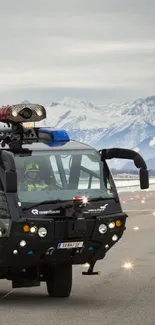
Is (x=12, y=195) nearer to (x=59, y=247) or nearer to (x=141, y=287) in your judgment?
(x=59, y=247)

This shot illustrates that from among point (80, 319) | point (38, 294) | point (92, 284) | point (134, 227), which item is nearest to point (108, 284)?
point (92, 284)

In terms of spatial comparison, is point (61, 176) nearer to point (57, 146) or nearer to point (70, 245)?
point (57, 146)

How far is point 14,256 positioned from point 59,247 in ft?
2.02

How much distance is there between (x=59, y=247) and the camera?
41.1 feet

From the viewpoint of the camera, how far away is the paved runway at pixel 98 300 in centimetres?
1134

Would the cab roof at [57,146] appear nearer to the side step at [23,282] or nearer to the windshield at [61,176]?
the windshield at [61,176]

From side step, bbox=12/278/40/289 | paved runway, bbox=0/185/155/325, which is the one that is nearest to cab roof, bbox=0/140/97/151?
side step, bbox=12/278/40/289

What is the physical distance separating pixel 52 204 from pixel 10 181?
0.90m

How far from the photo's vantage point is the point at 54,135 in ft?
44.0

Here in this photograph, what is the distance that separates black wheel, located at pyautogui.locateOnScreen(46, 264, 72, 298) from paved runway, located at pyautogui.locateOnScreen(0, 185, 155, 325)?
0.14 m

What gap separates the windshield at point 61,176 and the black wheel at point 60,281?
3.71ft

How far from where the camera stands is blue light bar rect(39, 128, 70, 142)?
13.4 m

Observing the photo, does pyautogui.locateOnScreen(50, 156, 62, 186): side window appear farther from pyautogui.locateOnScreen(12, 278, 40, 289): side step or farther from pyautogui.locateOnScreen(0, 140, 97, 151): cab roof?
pyautogui.locateOnScreen(12, 278, 40, 289): side step

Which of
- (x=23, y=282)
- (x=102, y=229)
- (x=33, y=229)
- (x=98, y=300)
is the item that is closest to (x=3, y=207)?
(x=33, y=229)
